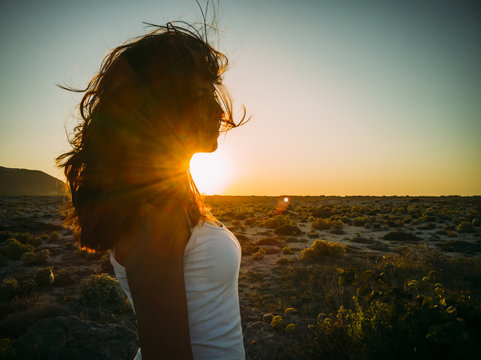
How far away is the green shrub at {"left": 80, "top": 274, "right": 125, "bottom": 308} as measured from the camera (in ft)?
23.6

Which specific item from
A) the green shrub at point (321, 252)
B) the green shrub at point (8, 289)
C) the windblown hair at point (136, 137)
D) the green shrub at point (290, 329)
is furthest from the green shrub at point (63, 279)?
the windblown hair at point (136, 137)

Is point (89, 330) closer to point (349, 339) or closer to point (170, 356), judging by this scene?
point (349, 339)

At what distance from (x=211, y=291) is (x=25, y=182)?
482ft

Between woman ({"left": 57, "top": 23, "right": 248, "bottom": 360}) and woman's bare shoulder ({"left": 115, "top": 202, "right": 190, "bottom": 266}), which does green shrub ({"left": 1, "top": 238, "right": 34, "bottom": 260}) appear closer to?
woman ({"left": 57, "top": 23, "right": 248, "bottom": 360})

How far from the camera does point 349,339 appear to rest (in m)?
4.07

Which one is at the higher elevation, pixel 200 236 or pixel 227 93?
pixel 227 93

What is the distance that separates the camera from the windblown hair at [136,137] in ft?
3.23

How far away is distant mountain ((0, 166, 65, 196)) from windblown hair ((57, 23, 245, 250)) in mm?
133486

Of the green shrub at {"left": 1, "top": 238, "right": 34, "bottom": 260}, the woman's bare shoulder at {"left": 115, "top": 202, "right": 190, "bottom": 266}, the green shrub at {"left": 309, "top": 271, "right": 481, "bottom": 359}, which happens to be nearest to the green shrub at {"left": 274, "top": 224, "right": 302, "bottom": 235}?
the green shrub at {"left": 1, "top": 238, "right": 34, "bottom": 260}

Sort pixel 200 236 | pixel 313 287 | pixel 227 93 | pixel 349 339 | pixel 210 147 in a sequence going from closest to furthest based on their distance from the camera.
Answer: pixel 200 236, pixel 210 147, pixel 227 93, pixel 349 339, pixel 313 287

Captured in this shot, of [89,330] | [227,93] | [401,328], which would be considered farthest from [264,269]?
[227,93]

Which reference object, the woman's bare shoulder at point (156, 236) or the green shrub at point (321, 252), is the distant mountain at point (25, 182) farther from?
the woman's bare shoulder at point (156, 236)

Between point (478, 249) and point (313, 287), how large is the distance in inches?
484

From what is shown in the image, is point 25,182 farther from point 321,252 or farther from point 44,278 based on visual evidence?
point 321,252
